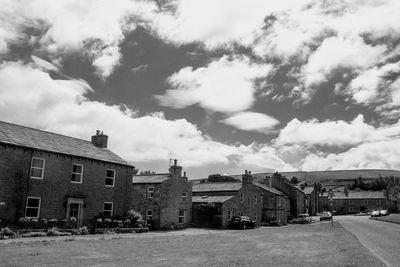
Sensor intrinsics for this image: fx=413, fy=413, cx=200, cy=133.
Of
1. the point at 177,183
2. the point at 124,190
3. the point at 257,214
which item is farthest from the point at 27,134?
the point at 257,214

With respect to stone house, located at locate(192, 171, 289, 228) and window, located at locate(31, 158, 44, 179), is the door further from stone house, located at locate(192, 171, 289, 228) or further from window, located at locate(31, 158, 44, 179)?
stone house, located at locate(192, 171, 289, 228)

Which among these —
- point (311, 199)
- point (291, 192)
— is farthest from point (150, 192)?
point (311, 199)

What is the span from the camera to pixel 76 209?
3566 cm

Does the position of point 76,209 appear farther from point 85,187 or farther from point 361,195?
point 361,195

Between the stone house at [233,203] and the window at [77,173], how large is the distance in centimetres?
2034

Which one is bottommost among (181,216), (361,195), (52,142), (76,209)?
(181,216)

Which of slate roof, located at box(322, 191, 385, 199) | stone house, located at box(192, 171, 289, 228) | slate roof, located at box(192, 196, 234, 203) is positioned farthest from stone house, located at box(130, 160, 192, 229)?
slate roof, located at box(322, 191, 385, 199)

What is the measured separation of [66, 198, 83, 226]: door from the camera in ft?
114

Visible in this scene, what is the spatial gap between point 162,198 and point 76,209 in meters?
13.1

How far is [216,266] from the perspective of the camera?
14.8m

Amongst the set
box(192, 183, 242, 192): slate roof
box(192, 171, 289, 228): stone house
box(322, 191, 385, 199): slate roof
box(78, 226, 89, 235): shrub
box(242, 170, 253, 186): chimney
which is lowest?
box(78, 226, 89, 235): shrub

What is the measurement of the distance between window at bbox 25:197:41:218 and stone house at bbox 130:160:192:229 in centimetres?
1503

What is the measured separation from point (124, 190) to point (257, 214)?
28900mm

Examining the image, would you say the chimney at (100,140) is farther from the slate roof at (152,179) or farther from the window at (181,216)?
the window at (181,216)
